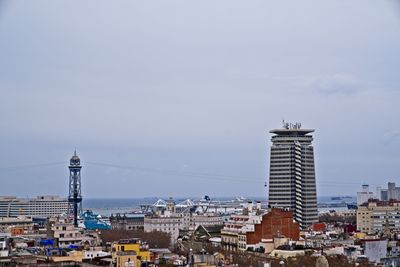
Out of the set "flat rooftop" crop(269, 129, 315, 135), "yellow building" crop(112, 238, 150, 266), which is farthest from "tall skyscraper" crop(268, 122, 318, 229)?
"yellow building" crop(112, 238, 150, 266)

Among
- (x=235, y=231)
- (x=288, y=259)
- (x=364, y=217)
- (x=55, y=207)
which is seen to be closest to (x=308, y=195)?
(x=364, y=217)

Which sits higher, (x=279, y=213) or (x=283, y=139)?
(x=283, y=139)

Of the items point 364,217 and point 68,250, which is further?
point 364,217

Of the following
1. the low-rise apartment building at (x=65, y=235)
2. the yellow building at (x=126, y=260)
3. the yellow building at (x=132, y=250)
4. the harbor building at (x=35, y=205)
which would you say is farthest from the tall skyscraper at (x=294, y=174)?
the harbor building at (x=35, y=205)

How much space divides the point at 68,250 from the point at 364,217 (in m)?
19.4

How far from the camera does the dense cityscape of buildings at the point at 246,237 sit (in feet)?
56.9

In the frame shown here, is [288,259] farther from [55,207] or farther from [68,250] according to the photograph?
[55,207]

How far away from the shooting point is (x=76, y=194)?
35000 mm

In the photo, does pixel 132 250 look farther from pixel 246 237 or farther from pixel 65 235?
pixel 246 237

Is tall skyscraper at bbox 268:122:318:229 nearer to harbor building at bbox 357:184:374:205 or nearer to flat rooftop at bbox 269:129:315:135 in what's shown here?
flat rooftop at bbox 269:129:315:135

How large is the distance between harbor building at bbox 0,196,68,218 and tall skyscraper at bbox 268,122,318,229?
24128 mm

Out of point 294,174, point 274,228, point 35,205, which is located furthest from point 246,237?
point 35,205

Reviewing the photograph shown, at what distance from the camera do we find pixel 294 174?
35812 millimetres

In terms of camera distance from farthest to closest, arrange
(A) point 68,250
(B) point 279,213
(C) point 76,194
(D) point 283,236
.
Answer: (C) point 76,194 → (B) point 279,213 → (D) point 283,236 → (A) point 68,250
